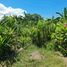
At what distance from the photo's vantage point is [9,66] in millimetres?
10312

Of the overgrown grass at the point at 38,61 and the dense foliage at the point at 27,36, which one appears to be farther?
the dense foliage at the point at 27,36

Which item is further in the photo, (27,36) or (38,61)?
(27,36)

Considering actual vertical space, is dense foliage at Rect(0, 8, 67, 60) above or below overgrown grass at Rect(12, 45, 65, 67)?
above

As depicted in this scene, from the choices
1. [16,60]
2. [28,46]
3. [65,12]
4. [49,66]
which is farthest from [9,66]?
[65,12]

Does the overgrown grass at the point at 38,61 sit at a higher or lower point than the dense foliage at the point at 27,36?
lower

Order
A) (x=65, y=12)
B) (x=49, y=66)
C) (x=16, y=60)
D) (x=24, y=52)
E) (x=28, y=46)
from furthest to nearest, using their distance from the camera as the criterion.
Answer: (x=65, y=12) → (x=28, y=46) → (x=24, y=52) → (x=16, y=60) → (x=49, y=66)

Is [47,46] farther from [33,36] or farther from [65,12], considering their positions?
[65,12]

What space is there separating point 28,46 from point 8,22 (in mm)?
2216

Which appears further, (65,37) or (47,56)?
(65,37)

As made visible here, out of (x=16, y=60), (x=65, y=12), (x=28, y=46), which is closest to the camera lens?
(x=16, y=60)

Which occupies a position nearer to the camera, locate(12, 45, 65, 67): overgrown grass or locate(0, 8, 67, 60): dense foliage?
locate(12, 45, 65, 67): overgrown grass

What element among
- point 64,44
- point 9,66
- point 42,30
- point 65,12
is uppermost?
point 65,12

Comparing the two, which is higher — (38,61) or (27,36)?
(27,36)

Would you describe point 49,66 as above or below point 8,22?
below
